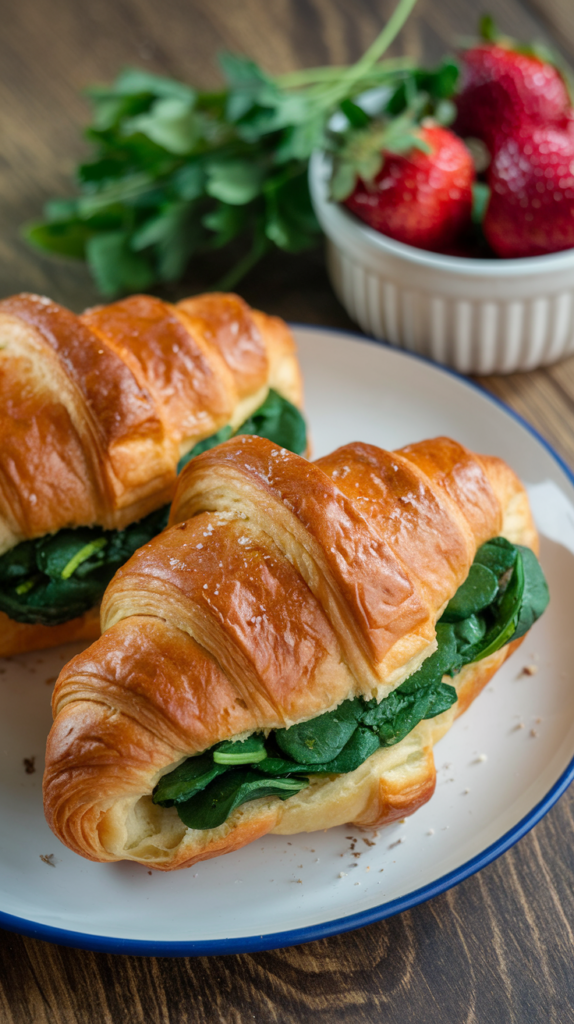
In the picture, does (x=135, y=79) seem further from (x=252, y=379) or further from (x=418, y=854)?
(x=418, y=854)

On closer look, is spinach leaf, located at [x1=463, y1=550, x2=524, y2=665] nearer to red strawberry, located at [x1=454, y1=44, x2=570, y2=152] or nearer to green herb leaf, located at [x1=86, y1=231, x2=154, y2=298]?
red strawberry, located at [x1=454, y1=44, x2=570, y2=152]

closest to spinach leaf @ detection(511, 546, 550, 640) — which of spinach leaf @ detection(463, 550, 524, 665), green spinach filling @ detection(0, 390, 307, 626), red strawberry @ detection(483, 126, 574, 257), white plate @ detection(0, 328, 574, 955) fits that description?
spinach leaf @ detection(463, 550, 524, 665)

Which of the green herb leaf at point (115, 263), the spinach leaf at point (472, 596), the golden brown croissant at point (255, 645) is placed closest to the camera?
the golden brown croissant at point (255, 645)

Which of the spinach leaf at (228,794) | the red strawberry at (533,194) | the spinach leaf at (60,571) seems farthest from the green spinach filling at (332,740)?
the red strawberry at (533,194)

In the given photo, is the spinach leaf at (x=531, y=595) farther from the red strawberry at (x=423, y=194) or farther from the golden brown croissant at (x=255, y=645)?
the red strawberry at (x=423, y=194)

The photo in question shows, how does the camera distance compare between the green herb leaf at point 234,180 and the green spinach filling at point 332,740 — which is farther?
the green herb leaf at point 234,180

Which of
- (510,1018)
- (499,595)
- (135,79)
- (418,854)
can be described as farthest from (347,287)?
(510,1018)
